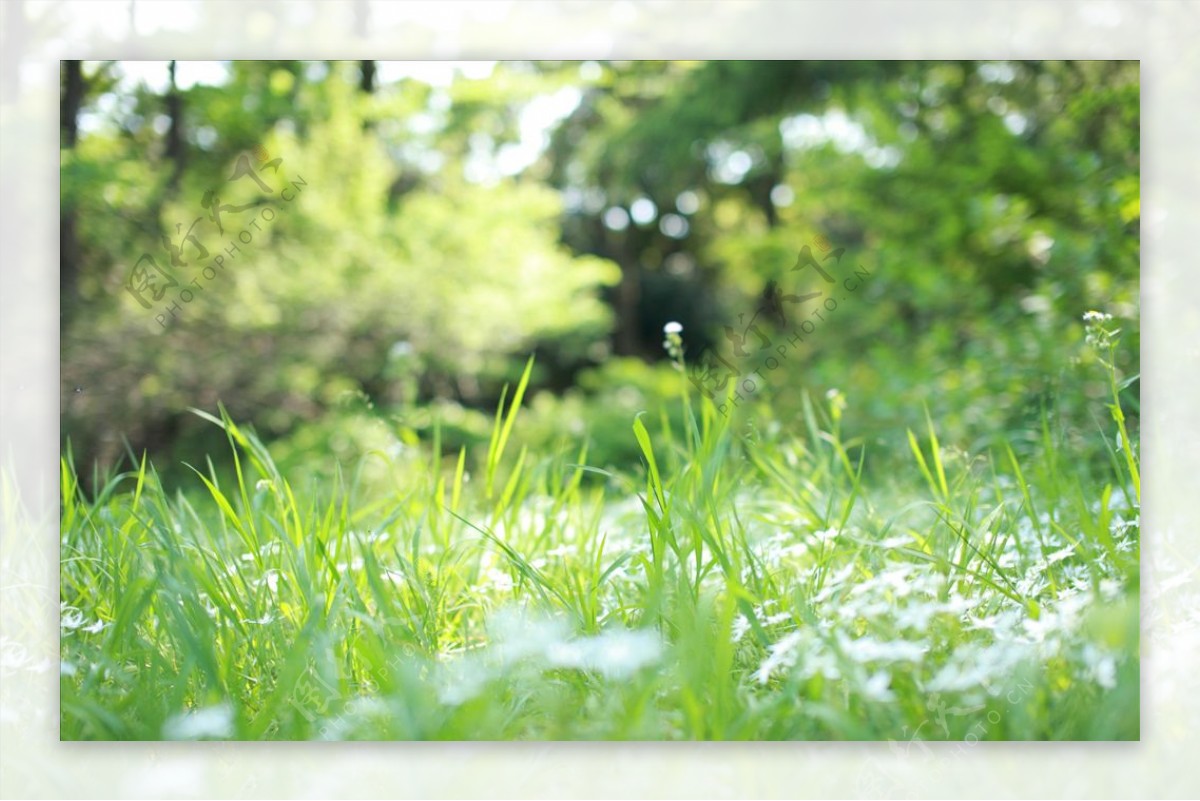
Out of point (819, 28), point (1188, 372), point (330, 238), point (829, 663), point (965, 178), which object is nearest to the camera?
point (829, 663)

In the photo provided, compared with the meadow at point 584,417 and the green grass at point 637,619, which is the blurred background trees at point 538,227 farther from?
the green grass at point 637,619

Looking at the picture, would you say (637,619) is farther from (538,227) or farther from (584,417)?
(538,227)

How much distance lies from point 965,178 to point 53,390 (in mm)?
2681

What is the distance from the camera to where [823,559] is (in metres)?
1.58

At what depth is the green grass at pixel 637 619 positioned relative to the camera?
4.77 feet

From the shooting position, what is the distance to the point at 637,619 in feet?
4.97

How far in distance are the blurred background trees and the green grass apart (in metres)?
0.34

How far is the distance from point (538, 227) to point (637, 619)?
11.0 feet

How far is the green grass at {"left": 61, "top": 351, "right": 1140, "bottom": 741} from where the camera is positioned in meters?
1.46

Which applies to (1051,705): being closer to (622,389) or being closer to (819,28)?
(819,28)

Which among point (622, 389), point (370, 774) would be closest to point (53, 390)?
point (370, 774)

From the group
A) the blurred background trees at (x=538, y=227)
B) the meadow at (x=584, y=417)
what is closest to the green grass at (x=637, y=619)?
the meadow at (x=584, y=417)

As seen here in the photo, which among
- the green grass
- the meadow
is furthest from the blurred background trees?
the green grass

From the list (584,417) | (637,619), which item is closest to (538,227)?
(584,417)
